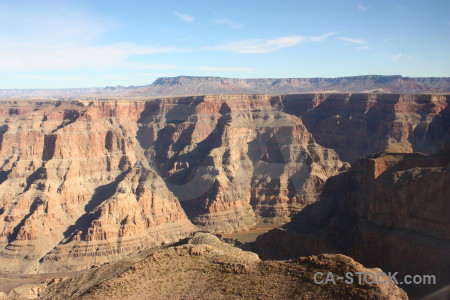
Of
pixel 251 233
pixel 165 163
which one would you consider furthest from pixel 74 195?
pixel 251 233

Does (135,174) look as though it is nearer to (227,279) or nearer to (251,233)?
(251,233)

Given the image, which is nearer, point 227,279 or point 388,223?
point 227,279

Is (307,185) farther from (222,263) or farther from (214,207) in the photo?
(222,263)

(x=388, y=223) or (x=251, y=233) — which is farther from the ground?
(x=388, y=223)

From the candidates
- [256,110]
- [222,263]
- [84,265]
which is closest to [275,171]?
[256,110]

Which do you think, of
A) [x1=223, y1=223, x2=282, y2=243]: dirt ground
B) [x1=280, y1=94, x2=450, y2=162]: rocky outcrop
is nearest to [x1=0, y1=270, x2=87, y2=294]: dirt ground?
[x1=223, y1=223, x2=282, y2=243]: dirt ground

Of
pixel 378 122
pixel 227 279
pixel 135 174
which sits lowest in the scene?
pixel 135 174

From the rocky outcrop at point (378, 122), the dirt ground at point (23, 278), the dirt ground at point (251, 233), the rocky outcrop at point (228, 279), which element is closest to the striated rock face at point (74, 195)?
the dirt ground at point (23, 278)
